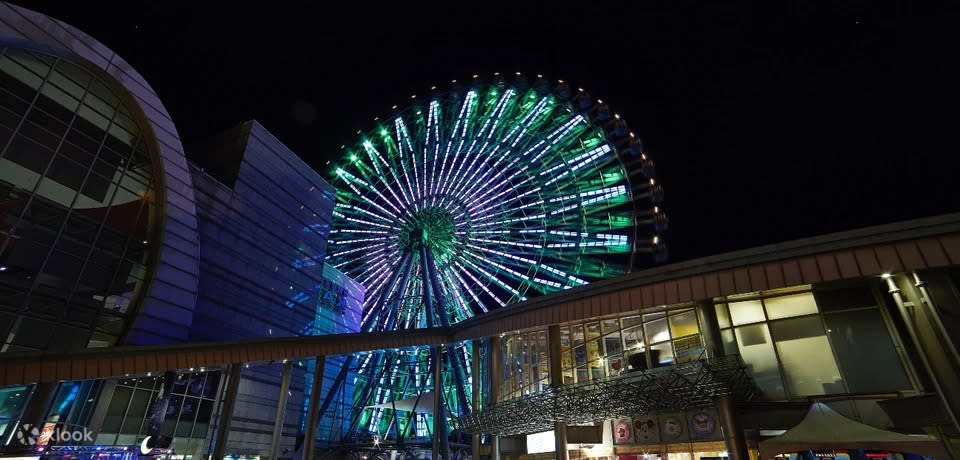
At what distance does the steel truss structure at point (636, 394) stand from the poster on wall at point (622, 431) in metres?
0.57

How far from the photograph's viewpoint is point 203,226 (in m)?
27.9

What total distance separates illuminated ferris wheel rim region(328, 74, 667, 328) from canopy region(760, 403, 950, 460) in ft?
64.7

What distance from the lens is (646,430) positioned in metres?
13.9

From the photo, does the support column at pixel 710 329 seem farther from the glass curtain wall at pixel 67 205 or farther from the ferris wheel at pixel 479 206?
the glass curtain wall at pixel 67 205

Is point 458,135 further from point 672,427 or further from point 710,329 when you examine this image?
point 672,427

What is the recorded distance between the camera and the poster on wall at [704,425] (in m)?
12.4

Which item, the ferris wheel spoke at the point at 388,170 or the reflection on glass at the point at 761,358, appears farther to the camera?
the ferris wheel spoke at the point at 388,170

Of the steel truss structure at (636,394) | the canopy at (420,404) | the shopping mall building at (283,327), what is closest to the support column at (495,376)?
the shopping mall building at (283,327)

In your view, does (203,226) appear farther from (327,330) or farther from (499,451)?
(499,451)

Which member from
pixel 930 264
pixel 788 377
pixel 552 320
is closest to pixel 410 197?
Answer: pixel 552 320

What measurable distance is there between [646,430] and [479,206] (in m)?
22.2

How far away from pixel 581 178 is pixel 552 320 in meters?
19.0

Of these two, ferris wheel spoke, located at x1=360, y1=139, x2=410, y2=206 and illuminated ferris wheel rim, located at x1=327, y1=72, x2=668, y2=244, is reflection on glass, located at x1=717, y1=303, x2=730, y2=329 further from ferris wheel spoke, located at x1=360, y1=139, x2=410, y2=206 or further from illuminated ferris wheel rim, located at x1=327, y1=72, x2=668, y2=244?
ferris wheel spoke, located at x1=360, y1=139, x2=410, y2=206

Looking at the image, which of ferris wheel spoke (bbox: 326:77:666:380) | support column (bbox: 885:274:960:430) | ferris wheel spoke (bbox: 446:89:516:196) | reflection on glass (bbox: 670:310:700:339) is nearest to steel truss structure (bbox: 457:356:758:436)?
reflection on glass (bbox: 670:310:700:339)
